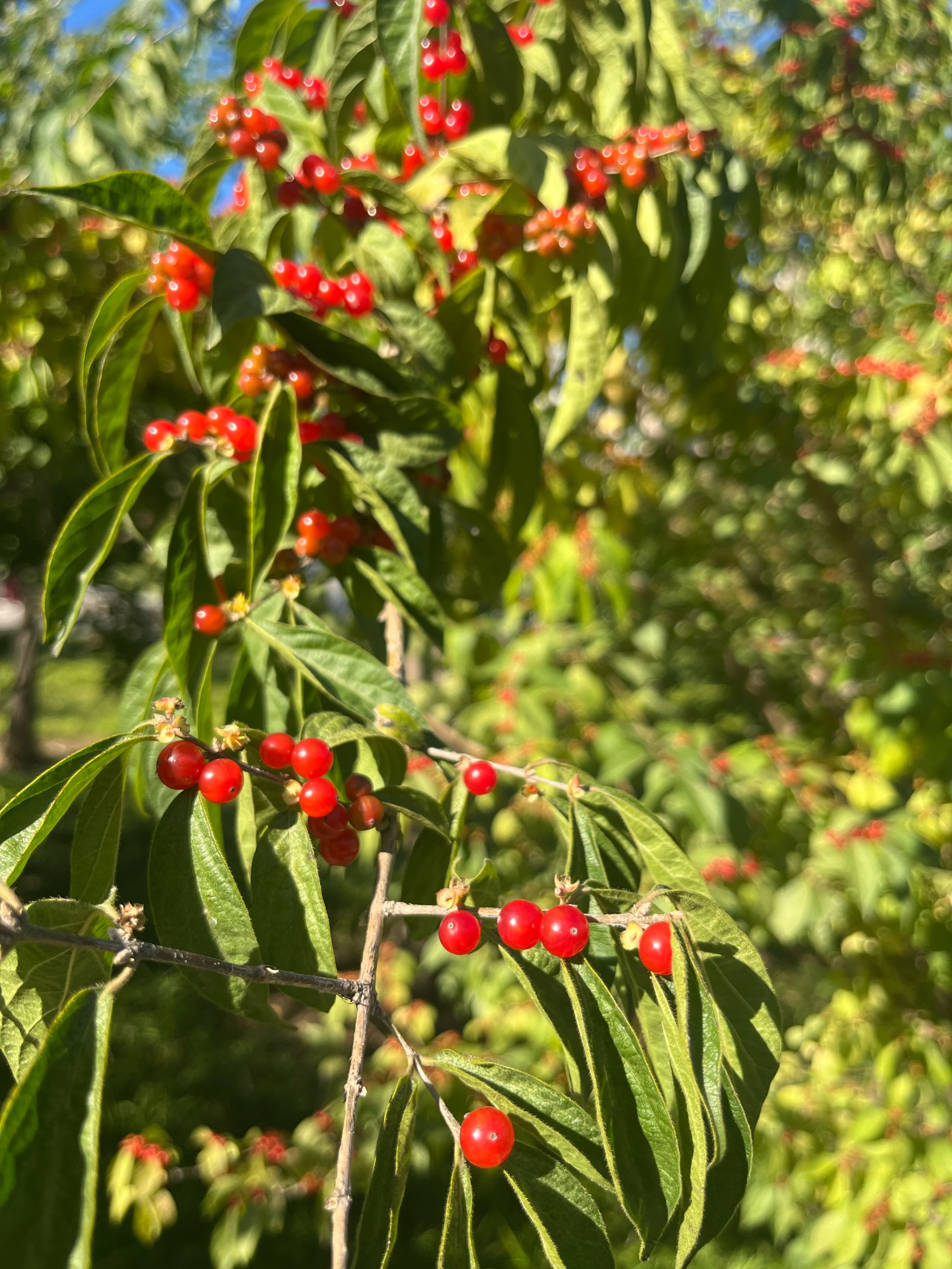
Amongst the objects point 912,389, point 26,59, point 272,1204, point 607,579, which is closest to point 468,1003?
point 272,1204

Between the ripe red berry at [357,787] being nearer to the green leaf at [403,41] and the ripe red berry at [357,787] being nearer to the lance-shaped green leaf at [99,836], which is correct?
the lance-shaped green leaf at [99,836]

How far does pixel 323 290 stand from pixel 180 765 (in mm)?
812

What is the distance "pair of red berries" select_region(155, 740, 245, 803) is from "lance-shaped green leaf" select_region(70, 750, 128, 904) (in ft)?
0.12

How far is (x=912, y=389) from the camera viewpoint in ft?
7.89

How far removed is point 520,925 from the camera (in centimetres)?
74

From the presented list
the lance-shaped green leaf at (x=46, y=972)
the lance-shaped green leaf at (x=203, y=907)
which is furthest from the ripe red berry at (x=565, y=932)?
the lance-shaped green leaf at (x=46, y=972)

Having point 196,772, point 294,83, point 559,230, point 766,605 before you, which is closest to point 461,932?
point 196,772

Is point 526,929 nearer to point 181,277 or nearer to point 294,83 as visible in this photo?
point 181,277

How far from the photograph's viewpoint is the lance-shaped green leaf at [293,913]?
741 millimetres

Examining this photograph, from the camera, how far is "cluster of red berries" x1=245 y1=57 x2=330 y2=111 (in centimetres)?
139

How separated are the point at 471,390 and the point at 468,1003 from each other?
10.4ft

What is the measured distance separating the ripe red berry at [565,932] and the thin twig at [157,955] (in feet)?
0.53

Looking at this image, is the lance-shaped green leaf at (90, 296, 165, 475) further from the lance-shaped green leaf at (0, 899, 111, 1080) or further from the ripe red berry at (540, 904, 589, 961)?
the ripe red berry at (540, 904, 589, 961)

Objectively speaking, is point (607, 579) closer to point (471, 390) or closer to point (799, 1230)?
point (471, 390)
